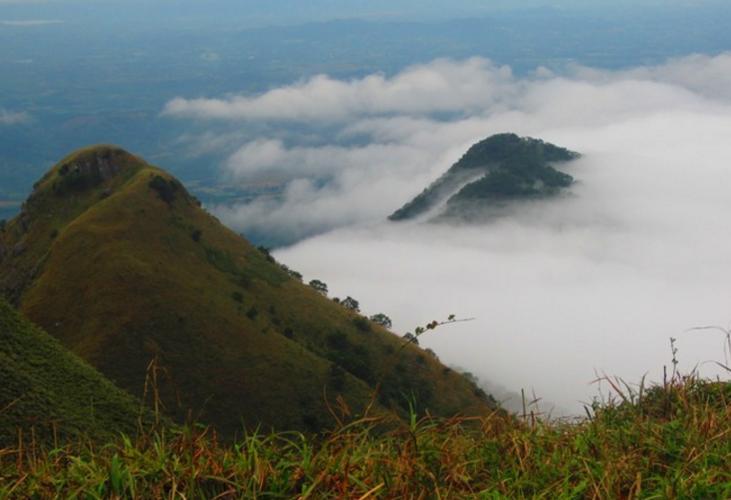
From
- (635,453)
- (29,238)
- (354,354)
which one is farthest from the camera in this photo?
(29,238)

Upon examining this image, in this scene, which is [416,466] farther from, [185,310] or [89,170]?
[89,170]

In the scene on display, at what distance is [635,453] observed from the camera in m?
6.49

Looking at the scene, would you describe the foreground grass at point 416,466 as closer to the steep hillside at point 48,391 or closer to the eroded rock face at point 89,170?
the steep hillside at point 48,391

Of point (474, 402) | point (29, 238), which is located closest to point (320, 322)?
point (474, 402)

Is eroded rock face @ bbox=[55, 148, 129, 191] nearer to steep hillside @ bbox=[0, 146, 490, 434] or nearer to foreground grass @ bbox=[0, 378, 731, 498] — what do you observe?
steep hillside @ bbox=[0, 146, 490, 434]

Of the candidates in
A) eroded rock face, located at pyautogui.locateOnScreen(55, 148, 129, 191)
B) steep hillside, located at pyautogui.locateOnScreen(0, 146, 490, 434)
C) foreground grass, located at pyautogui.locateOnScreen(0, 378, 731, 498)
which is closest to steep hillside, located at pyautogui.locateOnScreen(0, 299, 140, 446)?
foreground grass, located at pyautogui.locateOnScreen(0, 378, 731, 498)

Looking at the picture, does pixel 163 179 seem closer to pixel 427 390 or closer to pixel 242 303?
pixel 242 303

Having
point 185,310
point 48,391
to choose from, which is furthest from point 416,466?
point 185,310

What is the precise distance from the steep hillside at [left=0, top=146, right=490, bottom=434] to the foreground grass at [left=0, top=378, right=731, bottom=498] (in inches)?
1875

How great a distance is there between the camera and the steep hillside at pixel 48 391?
23234 mm

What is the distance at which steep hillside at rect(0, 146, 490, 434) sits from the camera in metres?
65.1

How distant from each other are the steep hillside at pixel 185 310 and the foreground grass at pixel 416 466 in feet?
156

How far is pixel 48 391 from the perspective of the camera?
29.3 metres

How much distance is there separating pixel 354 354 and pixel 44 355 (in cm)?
5114
